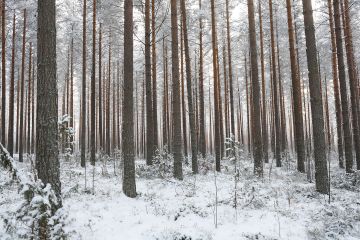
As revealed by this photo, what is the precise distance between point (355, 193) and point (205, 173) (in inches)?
224

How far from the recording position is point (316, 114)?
26.8 ft

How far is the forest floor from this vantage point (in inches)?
198


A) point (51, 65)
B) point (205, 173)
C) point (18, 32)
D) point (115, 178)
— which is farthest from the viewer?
point (18, 32)

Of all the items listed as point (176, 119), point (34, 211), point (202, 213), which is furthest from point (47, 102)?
point (176, 119)

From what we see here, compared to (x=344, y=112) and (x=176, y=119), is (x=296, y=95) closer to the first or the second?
(x=344, y=112)

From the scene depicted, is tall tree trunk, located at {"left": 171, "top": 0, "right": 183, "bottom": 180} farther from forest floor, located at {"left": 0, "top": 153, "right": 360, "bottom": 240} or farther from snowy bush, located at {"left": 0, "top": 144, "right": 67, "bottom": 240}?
snowy bush, located at {"left": 0, "top": 144, "right": 67, "bottom": 240}

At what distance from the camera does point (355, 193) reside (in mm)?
8289

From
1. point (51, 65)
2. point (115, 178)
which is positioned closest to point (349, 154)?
point (115, 178)

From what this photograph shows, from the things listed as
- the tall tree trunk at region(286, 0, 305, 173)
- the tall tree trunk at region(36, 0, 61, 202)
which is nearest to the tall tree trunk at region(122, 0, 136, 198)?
the tall tree trunk at region(36, 0, 61, 202)

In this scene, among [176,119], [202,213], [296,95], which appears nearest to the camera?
[202,213]

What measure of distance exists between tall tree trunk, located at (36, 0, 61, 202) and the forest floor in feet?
1.63

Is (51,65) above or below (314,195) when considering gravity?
above

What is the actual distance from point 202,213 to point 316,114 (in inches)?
181

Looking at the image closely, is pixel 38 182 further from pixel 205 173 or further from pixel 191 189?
pixel 205 173
